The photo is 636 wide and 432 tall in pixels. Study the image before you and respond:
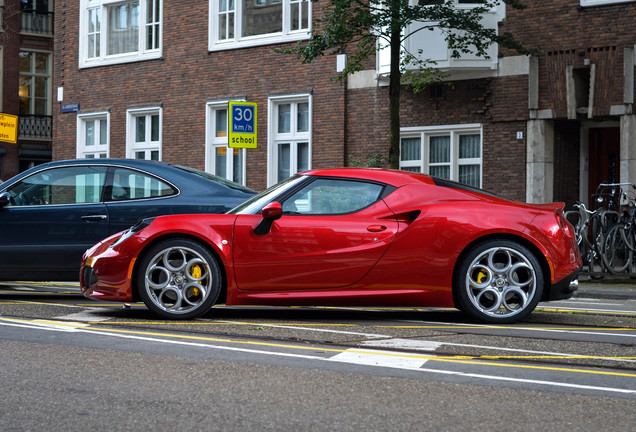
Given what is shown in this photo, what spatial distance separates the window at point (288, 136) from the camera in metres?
24.3

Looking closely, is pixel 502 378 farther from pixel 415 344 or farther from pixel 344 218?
pixel 344 218

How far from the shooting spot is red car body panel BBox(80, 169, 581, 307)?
27.6ft

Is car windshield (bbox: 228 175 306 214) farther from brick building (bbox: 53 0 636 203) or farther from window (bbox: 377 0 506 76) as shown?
window (bbox: 377 0 506 76)

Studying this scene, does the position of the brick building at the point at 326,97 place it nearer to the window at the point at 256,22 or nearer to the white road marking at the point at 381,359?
the window at the point at 256,22

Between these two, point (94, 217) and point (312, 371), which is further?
point (94, 217)

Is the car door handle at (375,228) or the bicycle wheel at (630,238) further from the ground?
the car door handle at (375,228)

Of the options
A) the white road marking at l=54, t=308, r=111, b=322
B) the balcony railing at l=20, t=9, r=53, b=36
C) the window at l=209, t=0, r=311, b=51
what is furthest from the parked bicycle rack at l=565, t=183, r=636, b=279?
the balcony railing at l=20, t=9, r=53, b=36

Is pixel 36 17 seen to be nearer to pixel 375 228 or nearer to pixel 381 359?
pixel 375 228

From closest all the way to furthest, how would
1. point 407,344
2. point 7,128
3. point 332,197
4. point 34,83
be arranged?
point 407,344 → point 332,197 → point 7,128 → point 34,83

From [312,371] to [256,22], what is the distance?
66.0ft

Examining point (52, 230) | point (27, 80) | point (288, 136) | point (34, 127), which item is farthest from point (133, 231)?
point (27, 80)

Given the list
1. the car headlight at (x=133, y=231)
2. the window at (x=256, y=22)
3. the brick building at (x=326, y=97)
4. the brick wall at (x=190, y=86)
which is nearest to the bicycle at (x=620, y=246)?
the brick building at (x=326, y=97)

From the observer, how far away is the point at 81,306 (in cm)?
997

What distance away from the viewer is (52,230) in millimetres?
10461
